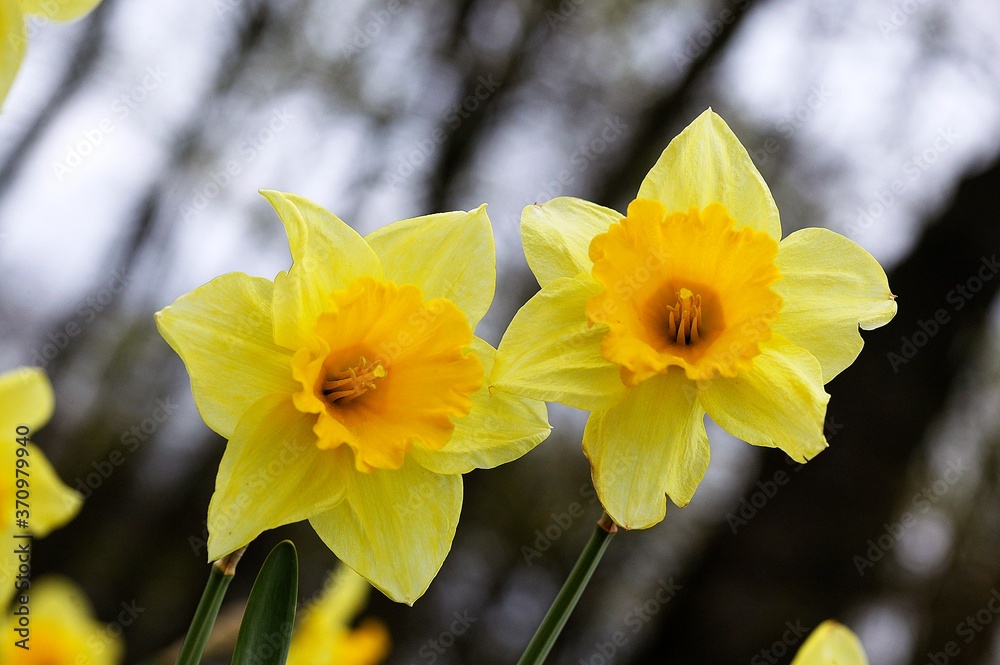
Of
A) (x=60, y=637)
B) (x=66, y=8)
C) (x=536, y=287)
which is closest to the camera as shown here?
(x=66, y=8)

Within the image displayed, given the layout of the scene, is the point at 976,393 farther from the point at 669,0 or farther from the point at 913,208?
the point at 669,0

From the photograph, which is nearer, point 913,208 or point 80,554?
point 913,208

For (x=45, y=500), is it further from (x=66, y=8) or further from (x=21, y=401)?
(x=66, y=8)

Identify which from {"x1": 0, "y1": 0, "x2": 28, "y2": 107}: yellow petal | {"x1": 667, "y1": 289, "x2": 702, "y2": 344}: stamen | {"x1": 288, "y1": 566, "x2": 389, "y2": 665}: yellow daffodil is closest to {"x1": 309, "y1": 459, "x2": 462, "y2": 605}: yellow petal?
{"x1": 667, "y1": 289, "x2": 702, "y2": 344}: stamen

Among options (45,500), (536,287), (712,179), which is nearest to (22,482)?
(45,500)

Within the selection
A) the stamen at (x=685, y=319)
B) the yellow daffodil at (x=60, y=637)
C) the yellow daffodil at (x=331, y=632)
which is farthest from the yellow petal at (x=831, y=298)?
the yellow daffodil at (x=60, y=637)

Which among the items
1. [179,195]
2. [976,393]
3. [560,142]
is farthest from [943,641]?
[179,195]
